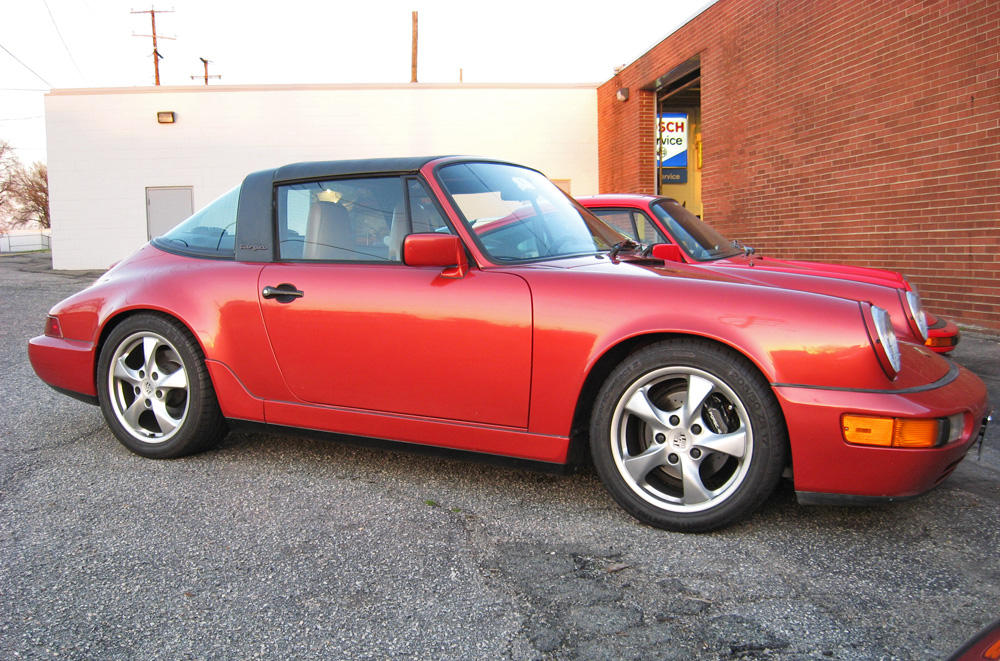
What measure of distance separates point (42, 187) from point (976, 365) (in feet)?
214

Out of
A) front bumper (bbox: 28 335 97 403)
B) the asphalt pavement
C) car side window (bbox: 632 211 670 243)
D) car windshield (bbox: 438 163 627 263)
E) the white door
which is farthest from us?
the white door

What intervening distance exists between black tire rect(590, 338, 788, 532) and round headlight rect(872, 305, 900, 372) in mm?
388

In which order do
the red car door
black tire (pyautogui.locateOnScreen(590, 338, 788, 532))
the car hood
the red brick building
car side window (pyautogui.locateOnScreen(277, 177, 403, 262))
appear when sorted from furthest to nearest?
the red brick building < the car hood < car side window (pyautogui.locateOnScreen(277, 177, 403, 262)) < the red car door < black tire (pyautogui.locateOnScreen(590, 338, 788, 532))

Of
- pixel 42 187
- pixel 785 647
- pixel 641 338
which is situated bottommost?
pixel 785 647

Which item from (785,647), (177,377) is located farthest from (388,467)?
(785,647)

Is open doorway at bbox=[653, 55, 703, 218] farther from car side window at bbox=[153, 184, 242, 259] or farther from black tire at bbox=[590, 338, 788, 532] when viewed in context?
black tire at bbox=[590, 338, 788, 532]

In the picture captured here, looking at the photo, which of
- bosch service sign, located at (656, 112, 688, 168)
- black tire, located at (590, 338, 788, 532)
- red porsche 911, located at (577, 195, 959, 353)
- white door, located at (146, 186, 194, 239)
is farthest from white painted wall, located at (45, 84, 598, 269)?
black tire, located at (590, 338, 788, 532)

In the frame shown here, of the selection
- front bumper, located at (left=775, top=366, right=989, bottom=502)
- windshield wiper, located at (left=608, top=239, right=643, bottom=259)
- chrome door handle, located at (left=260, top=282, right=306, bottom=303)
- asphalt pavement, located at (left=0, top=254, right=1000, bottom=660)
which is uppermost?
windshield wiper, located at (left=608, top=239, right=643, bottom=259)

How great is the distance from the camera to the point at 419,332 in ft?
9.71

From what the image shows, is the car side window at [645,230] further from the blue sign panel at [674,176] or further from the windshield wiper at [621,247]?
the blue sign panel at [674,176]

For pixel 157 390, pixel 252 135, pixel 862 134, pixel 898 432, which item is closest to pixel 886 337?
pixel 898 432

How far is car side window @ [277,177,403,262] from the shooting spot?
3.26 meters

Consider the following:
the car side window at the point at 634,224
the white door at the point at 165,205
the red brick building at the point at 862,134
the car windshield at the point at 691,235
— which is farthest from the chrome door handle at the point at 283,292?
the white door at the point at 165,205

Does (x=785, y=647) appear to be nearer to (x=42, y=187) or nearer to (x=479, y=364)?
(x=479, y=364)
